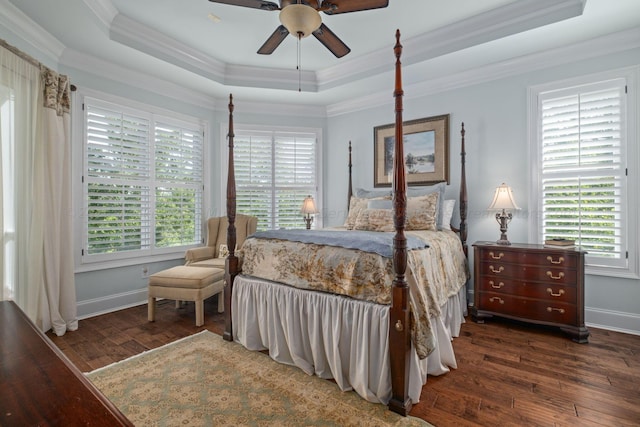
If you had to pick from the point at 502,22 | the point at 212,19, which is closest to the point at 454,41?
the point at 502,22

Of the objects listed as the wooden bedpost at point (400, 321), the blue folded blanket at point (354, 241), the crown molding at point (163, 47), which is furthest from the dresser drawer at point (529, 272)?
the crown molding at point (163, 47)

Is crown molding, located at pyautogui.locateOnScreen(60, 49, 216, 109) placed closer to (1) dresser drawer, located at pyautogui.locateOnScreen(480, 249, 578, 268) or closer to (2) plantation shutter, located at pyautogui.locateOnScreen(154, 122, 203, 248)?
(2) plantation shutter, located at pyautogui.locateOnScreen(154, 122, 203, 248)

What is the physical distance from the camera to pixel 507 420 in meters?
1.68

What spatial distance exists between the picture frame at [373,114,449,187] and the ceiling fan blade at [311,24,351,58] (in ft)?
5.41

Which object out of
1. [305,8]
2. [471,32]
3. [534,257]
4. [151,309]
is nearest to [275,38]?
[305,8]

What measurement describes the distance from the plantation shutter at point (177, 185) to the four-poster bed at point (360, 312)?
1.74m

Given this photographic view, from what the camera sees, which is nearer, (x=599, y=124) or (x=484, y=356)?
(x=484, y=356)

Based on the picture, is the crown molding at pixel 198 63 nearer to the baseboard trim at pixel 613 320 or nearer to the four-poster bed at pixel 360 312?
the four-poster bed at pixel 360 312

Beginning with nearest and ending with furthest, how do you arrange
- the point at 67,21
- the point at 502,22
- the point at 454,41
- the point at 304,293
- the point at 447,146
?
the point at 304,293 → the point at 67,21 → the point at 502,22 → the point at 454,41 → the point at 447,146

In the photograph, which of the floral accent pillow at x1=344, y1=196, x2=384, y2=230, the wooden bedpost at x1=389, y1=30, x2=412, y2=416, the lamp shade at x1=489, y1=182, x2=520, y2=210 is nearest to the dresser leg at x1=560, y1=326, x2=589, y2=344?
the lamp shade at x1=489, y1=182, x2=520, y2=210

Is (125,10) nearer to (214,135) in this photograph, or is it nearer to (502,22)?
(214,135)

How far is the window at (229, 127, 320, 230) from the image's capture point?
4.57 meters

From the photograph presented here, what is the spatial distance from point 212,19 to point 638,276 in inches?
178

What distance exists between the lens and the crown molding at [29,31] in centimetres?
246
